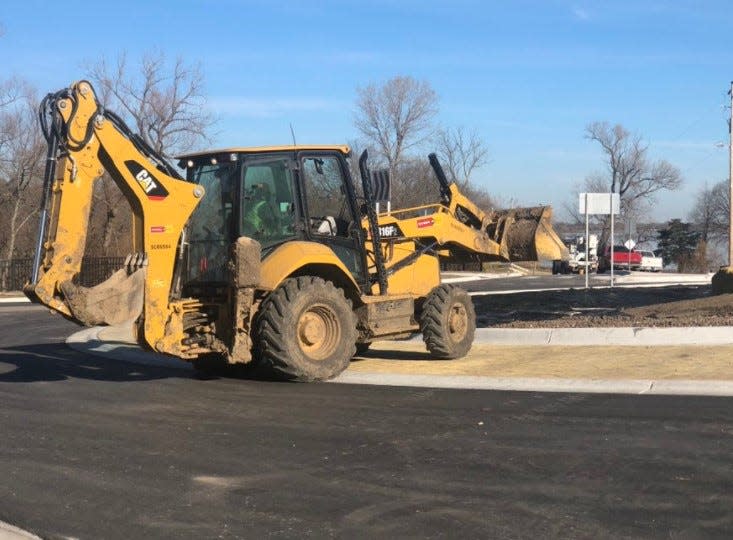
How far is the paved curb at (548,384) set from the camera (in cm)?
934

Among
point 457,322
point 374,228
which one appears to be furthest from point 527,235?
point 374,228

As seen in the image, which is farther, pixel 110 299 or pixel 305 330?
pixel 305 330

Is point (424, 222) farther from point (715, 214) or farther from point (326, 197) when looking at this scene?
point (715, 214)

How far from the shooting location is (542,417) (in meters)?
8.09

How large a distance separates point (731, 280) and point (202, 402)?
44.3 feet

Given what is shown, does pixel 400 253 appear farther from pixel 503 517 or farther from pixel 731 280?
pixel 731 280

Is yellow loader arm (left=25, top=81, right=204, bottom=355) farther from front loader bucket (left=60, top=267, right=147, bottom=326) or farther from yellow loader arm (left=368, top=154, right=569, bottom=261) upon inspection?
yellow loader arm (left=368, top=154, right=569, bottom=261)

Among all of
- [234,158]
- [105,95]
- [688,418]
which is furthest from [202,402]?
[105,95]

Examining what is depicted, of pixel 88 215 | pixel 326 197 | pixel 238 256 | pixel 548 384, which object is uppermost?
pixel 326 197

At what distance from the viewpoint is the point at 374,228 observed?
37.8 ft

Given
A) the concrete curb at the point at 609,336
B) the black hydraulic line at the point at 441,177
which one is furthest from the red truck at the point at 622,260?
the black hydraulic line at the point at 441,177

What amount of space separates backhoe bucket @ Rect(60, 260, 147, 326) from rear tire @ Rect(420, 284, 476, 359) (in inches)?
171

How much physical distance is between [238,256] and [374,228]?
2.74 m

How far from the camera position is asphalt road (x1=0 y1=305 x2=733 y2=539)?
512 cm
